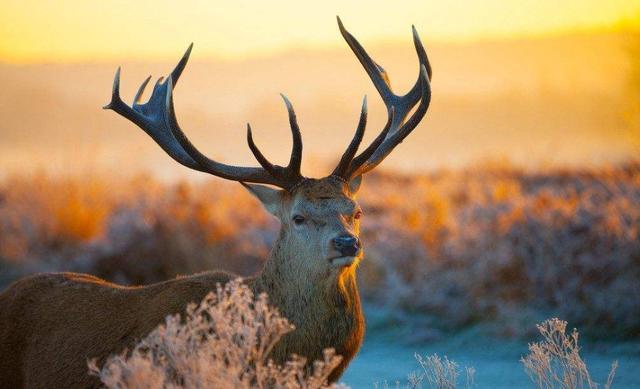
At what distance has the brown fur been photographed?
6465 millimetres

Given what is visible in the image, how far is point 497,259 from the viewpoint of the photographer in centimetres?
1166

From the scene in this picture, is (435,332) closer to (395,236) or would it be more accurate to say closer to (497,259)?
(497,259)

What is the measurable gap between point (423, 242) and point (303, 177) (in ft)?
19.2

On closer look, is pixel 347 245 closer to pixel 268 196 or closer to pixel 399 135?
pixel 268 196

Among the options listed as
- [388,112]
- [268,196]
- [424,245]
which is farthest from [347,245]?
[424,245]

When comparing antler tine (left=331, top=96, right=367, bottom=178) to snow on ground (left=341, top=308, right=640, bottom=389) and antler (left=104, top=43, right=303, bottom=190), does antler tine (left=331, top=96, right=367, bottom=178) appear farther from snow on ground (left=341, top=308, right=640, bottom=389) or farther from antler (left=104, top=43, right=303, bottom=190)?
snow on ground (left=341, top=308, right=640, bottom=389)

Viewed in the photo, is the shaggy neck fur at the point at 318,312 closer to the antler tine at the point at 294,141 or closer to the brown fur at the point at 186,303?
the brown fur at the point at 186,303

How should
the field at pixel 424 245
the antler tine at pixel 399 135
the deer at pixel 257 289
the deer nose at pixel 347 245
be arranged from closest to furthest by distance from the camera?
the deer nose at pixel 347 245 < the deer at pixel 257 289 < the antler tine at pixel 399 135 < the field at pixel 424 245

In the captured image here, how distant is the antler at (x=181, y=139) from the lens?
681 centimetres

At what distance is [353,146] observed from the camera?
686 centimetres

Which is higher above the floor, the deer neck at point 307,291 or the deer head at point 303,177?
the deer head at point 303,177

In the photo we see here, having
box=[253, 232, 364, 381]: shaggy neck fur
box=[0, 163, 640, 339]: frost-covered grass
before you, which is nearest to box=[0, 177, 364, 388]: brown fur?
box=[253, 232, 364, 381]: shaggy neck fur

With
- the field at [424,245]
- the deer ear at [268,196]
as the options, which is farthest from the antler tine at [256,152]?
the field at [424,245]

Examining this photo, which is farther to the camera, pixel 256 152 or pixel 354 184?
pixel 354 184
